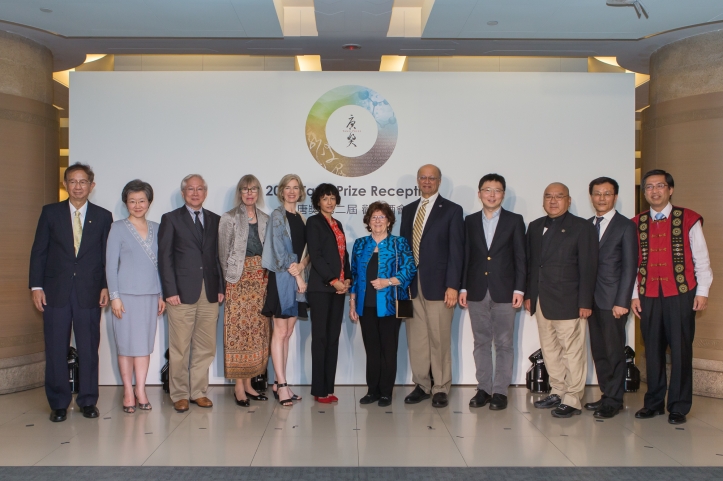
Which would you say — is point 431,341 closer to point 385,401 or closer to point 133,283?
point 385,401

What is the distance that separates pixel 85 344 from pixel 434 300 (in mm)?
2673

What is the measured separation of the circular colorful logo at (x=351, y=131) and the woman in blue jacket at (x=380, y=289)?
96cm

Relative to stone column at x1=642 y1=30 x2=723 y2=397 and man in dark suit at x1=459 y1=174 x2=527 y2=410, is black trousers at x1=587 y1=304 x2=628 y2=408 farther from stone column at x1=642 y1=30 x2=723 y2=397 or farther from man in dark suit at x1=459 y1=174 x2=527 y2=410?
stone column at x1=642 y1=30 x2=723 y2=397

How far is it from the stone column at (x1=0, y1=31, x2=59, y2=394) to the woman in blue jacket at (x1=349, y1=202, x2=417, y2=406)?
121 inches

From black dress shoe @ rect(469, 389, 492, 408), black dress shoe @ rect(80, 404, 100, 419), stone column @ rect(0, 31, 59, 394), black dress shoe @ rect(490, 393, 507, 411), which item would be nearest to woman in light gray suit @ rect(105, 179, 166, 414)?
black dress shoe @ rect(80, 404, 100, 419)

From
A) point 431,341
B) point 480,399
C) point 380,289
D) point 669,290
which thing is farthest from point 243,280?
point 669,290

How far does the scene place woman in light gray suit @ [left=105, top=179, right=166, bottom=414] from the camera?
5.01m

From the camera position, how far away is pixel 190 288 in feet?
16.9

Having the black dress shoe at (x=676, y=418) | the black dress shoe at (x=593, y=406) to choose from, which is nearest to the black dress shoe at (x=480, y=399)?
the black dress shoe at (x=593, y=406)

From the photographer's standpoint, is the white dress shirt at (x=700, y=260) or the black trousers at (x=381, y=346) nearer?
the white dress shirt at (x=700, y=260)

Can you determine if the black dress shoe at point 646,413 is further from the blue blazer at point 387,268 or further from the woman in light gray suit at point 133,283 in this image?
the woman in light gray suit at point 133,283

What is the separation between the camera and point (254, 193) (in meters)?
5.26

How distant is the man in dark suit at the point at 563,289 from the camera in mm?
5039

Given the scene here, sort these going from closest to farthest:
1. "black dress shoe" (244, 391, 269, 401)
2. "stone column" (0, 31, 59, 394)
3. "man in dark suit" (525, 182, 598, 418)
Answer: "man in dark suit" (525, 182, 598, 418)
"black dress shoe" (244, 391, 269, 401)
"stone column" (0, 31, 59, 394)
